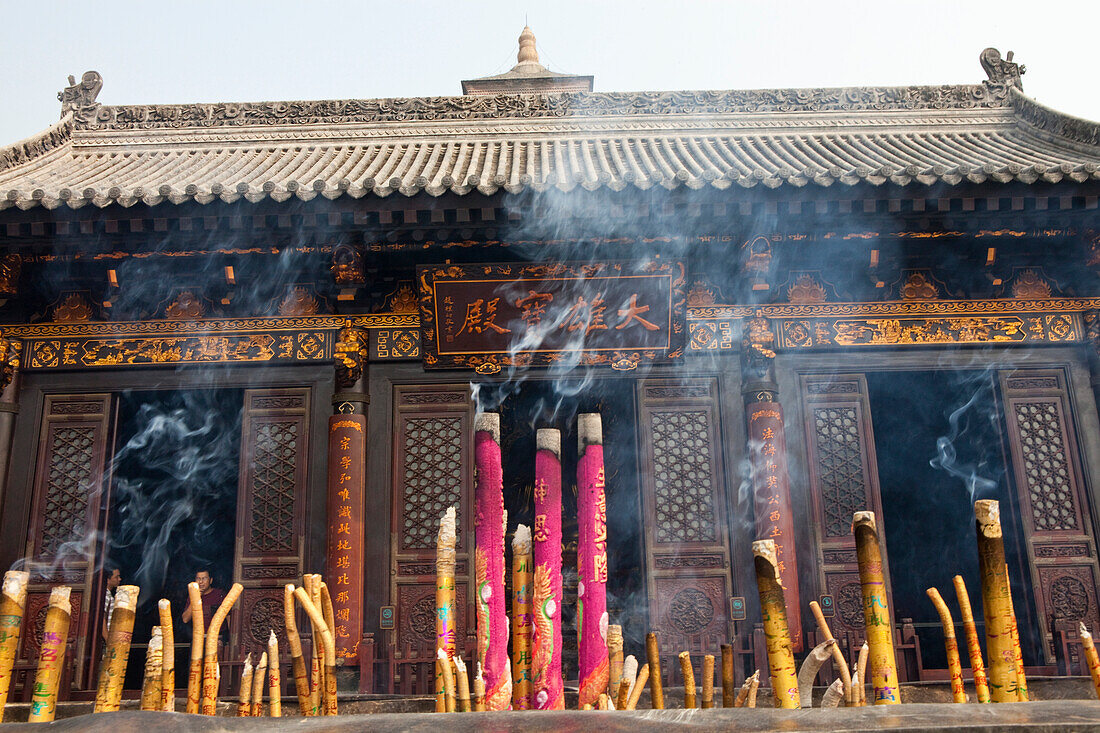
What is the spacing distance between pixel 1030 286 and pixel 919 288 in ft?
2.95

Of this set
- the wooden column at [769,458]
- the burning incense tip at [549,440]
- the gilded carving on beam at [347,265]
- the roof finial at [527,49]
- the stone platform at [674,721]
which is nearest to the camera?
the stone platform at [674,721]

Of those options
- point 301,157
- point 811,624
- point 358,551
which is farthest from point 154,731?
point 301,157

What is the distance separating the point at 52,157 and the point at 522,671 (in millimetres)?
8875

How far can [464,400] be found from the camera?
23.0 ft

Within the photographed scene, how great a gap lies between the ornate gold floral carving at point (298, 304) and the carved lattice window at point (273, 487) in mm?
908

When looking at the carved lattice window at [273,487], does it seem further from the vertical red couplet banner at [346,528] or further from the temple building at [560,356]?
the vertical red couplet banner at [346,528]

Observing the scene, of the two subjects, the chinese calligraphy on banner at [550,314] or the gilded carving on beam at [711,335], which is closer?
the chinese calligraphy on banner at [550,314]

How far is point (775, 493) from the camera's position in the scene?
652 centimetres

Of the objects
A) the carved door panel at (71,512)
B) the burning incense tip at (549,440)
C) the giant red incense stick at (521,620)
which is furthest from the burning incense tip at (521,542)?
the carved door panel at (71,512)

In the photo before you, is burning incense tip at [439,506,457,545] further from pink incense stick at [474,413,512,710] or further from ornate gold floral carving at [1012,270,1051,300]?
ornate gold floral carving at [1012,270,1051,300]

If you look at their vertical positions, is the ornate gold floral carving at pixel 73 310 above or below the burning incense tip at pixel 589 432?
above

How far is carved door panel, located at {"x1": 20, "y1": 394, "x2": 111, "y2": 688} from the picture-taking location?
6523mm

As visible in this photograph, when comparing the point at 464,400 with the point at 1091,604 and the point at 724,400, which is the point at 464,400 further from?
the point at 1091,604

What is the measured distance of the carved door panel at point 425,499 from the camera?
650cm
